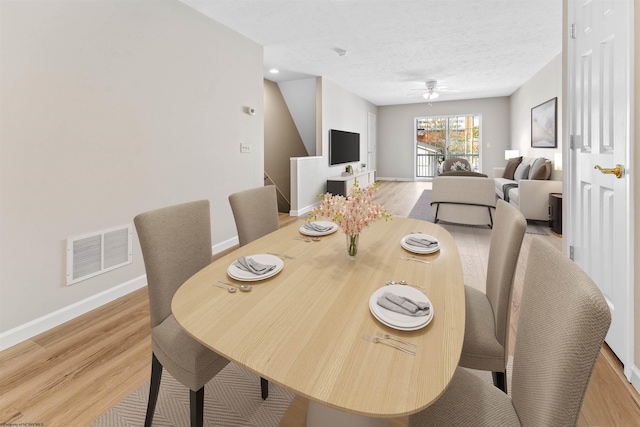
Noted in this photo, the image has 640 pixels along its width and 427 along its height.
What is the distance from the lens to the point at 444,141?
409 inches

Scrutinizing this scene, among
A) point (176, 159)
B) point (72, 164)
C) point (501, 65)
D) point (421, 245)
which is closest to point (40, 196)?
point (72, 164)

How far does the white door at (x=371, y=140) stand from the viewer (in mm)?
9636

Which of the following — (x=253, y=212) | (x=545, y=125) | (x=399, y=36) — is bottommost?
(x=253, y=212)

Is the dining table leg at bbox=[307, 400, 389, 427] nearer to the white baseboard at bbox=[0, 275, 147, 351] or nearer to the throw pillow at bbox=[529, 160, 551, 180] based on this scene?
the white baseboard at bbox=[0, 275, 147, 351]

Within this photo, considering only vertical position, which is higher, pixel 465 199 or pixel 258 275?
pixel 465 199

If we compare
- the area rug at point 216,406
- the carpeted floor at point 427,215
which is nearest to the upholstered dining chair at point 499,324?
the area rug at point 216,406

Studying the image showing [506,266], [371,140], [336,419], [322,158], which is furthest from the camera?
[371,140]

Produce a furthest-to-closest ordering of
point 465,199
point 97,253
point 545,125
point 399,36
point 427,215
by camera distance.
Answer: point 545,125 < point 427,215 < point 465,199 < point 399,36 < point 97,253

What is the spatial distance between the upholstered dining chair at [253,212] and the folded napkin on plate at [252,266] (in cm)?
55

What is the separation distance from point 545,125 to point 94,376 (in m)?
6.97

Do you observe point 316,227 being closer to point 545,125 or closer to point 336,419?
point 336,419

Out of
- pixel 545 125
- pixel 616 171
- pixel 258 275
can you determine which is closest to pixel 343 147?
pixel 545 125

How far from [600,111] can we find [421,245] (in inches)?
53.5

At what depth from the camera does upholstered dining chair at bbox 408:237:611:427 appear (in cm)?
56
